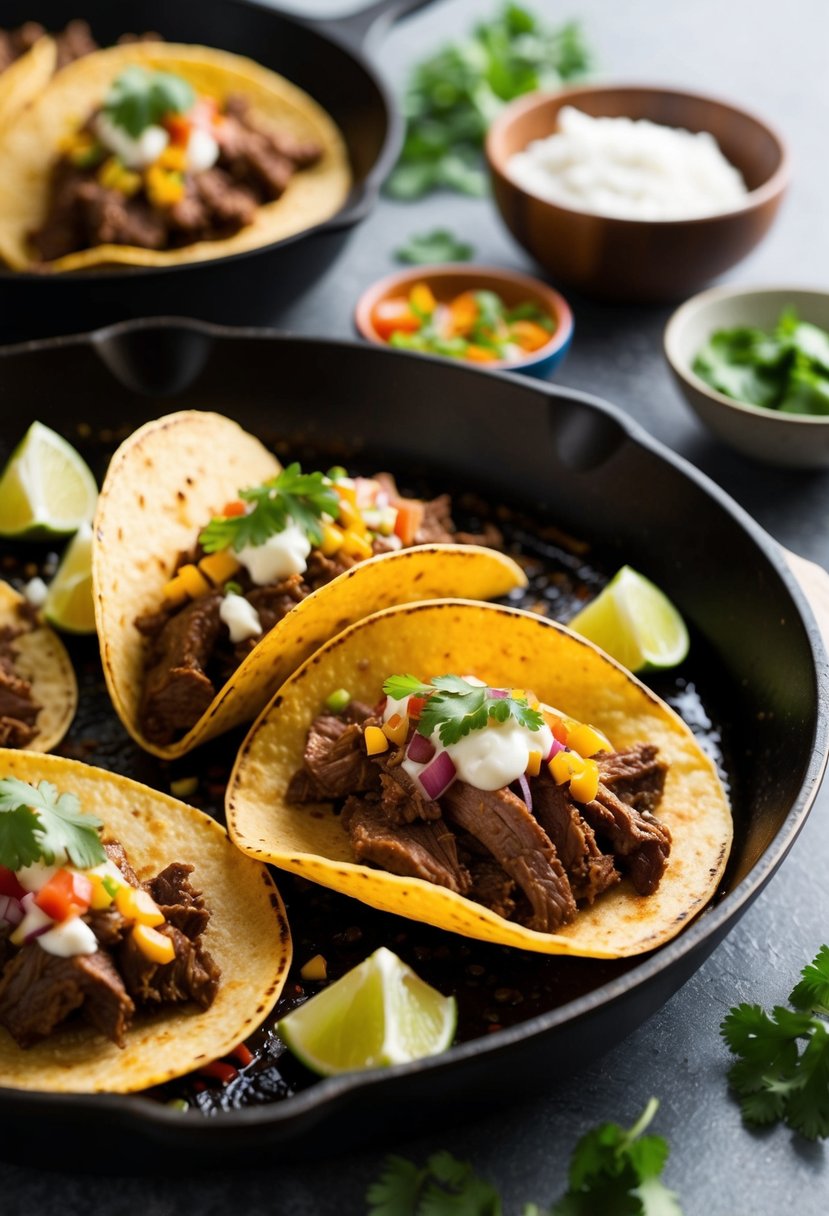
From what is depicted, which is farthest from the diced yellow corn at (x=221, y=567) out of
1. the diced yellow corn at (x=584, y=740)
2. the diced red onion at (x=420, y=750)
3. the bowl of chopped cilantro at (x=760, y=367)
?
the bowl of chopped cilantro at (x=760, y=367)

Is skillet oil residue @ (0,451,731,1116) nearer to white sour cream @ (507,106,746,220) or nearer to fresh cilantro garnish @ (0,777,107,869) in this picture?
fresh cilantro garnish @ (0,777,107,869)

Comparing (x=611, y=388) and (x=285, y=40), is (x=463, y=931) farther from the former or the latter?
(x=285, y=40)

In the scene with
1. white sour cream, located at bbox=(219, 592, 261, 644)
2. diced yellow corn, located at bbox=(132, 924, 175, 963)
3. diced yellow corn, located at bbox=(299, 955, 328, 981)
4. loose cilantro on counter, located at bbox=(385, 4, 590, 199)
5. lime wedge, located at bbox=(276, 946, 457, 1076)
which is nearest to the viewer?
lime wedge, located at bbox=(276, 946, 457, 1076)

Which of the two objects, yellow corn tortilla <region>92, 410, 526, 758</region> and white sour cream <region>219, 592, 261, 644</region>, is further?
white sour cream <region>219, 592, 261, 644</region>

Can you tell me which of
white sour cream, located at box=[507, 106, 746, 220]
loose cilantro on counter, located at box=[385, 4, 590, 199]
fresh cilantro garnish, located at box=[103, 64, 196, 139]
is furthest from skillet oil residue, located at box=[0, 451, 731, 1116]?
loose cilantro on counter, located at box=[385, 4, 590, 199]

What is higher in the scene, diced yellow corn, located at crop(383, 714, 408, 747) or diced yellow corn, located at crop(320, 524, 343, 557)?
diced yellow corn, located at crop(320, 524, 343, 557)

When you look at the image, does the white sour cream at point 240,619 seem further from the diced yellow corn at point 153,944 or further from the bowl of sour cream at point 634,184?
the bowl of sour cream at point 634,184
